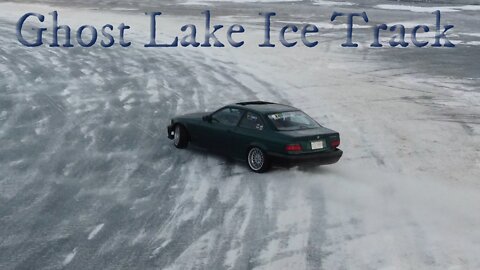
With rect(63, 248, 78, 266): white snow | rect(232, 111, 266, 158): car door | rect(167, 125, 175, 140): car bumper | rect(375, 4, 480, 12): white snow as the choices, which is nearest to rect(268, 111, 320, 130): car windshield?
rect(232, 111, 266, 158): car door

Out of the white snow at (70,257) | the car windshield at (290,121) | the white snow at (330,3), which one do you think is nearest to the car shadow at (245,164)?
the car windshield at (290,121)

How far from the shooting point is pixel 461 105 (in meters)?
21.6

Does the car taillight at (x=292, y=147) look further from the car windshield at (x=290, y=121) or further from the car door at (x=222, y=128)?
the car door at (x=222, y=128)

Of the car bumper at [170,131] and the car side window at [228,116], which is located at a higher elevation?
the car side window at [228,116]

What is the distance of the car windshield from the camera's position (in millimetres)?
14648

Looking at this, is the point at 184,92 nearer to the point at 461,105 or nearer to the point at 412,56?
the point at 461,105

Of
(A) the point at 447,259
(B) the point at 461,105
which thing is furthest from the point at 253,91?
(A) the point at 447,259

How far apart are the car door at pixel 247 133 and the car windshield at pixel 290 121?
28 centimetres

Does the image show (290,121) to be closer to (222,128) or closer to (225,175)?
(222,128)

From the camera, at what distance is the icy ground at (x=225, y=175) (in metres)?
10.4

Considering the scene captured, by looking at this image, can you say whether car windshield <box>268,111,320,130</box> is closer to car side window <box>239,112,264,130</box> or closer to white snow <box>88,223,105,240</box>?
car side window <box>239,112,264,130</box>

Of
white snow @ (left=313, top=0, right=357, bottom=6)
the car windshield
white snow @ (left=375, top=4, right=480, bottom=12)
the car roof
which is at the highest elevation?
white snow @ (left=313, top=0, right=357, bottom=6)

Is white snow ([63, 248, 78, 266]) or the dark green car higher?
the dark green car

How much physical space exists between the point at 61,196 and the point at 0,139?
15.7ft
